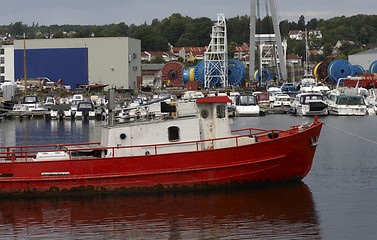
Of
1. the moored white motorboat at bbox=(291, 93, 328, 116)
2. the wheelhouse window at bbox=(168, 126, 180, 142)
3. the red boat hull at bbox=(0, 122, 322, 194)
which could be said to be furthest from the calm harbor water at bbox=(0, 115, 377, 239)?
the moored white motorboat at bbox=(291, 93, 328, 116)

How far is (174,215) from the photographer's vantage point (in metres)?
21.8

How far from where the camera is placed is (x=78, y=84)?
9888 cm

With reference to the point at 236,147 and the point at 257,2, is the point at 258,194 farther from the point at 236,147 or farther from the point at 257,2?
the point at 257,2

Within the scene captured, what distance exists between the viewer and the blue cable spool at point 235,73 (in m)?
109

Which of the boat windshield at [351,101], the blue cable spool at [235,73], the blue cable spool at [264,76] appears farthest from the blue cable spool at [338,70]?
the boat windshield at [351,101]

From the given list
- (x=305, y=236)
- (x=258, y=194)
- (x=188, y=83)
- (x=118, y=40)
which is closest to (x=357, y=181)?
(x=258, y=194)

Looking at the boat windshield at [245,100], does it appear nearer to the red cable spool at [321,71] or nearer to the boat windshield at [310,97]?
the boat windshield at [310,97]

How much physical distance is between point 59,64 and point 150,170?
77.9m

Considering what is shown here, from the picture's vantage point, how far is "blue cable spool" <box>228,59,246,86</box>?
109 meters

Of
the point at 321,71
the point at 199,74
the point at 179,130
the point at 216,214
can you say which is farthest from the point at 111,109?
the point at 321,71

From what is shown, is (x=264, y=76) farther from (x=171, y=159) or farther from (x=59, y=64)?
(x=171, y=159)

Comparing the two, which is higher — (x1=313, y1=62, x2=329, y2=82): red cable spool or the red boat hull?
(x1=313, y1=62, x2=329, y2=82): red cable spool

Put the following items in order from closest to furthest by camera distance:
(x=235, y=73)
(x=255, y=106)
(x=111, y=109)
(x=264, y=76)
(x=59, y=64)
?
(x=111, y=109)
(x=255, y=106)
(x=59, y=64)
(x=235, y=73)
(x=264, y=76)

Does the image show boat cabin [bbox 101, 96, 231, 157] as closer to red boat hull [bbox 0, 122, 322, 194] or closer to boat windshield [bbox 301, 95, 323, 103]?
red boat hull [bbox 0, 122, 322, 194]
